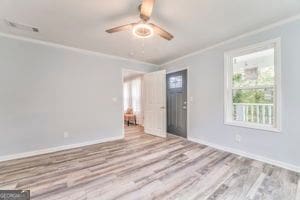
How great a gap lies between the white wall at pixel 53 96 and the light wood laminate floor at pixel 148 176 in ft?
1.67

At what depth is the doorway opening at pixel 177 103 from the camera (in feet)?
13.8

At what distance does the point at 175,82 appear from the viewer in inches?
178

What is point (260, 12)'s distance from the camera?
2150mm

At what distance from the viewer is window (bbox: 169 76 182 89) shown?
4.38 meters

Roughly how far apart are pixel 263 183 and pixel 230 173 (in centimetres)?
40

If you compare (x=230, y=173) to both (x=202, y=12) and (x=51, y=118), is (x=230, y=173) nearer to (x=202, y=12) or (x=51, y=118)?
(x=202, y=12)

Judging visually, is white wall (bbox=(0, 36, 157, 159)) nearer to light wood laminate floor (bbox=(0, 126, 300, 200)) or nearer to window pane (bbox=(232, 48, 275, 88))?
light wood laminate floor (bbox=(0, 126, 300, 200))

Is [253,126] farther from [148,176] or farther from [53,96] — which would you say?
[53,96]

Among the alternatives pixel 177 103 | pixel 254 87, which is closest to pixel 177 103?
pixel 177 103

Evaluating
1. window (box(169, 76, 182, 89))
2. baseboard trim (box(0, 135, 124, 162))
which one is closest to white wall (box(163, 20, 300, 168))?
window (box(169, 76, 182, 89))

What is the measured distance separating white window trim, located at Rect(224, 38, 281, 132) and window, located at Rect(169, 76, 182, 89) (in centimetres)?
141

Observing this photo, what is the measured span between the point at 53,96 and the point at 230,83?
3932 millimetres

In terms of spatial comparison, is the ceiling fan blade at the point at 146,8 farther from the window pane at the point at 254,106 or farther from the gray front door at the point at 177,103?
the gray front door at the point at 177,103

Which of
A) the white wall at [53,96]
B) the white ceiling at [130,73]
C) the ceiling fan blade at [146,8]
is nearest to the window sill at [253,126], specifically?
the ceiling fan blade at [146,8]
